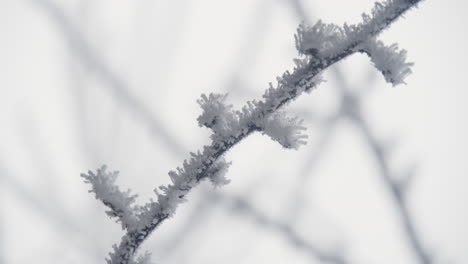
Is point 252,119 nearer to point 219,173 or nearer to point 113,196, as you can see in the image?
point 219,173

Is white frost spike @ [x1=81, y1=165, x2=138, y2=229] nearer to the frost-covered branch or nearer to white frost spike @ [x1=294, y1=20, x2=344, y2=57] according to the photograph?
the frost-covered branch

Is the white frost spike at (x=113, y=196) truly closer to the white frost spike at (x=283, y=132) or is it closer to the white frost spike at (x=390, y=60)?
the white frost spike at (x=283, y=132)

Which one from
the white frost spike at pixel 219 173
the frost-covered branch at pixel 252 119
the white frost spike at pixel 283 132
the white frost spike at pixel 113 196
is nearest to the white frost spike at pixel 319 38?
the frost-covered branch at pixel 252 119

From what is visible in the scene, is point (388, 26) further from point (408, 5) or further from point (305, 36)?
point (305, 36)

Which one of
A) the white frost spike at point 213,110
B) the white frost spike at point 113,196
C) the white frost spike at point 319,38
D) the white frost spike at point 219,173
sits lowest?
the white frost spike at point 113,196

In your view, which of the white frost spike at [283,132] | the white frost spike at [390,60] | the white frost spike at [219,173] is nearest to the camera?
the white frost spike at [390,60]

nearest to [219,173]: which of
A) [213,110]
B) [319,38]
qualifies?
[213,110]

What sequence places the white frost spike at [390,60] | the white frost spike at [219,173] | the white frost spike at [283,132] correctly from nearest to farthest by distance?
the white frost spike at [390,60], the white frost spike at [283,132], the white frost spike at [219,173]
